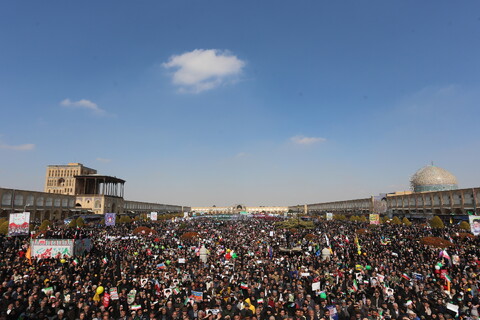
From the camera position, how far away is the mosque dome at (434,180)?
72562 millimetres

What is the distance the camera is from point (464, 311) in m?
10.4

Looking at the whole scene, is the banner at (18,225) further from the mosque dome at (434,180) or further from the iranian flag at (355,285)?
the mosque dome at (434,180)

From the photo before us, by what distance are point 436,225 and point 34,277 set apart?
137ft

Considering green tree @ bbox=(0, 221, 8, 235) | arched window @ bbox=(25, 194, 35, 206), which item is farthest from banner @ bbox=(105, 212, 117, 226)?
arched window @ bbox=(25, 194, 35, 206)

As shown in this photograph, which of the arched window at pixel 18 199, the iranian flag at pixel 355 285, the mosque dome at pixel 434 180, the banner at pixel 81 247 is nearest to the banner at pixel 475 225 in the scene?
the iranian flag at pixel 355 285

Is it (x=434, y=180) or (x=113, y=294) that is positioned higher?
(x=434, y=180)

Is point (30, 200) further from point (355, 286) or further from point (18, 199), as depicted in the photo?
point (355, 286)

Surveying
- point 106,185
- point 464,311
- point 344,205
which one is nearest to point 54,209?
point 106,185

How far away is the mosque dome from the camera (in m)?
72.6

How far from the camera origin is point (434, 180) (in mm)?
73125

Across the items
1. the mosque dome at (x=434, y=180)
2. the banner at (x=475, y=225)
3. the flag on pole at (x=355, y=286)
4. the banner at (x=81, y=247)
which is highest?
the mosque dome at (x=434, y=180)

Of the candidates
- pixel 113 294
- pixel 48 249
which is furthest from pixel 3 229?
pixel 113 294

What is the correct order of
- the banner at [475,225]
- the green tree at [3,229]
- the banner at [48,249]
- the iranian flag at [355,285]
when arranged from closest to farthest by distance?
the iranian flag at [355,285] → the banner at [48,249] → the banner at [475,225] → the green tree at [3,229]

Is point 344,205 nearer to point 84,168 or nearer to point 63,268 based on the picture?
point 84,168
